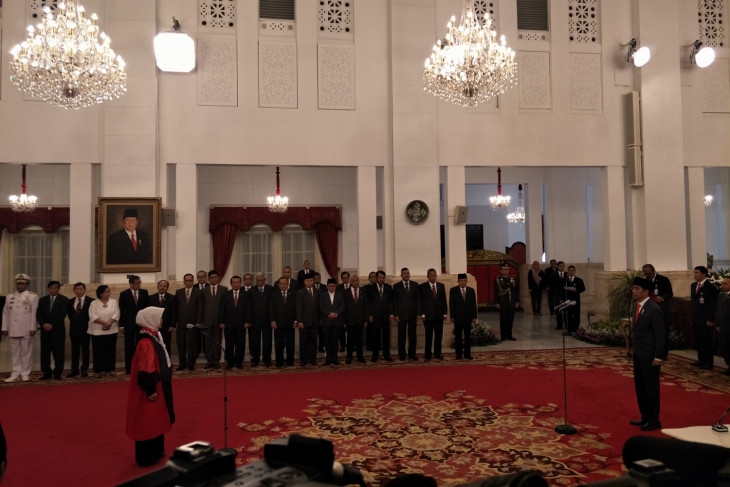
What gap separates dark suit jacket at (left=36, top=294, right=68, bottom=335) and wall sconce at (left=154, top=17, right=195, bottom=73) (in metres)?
4.52

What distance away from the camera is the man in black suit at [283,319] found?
29.6 ft

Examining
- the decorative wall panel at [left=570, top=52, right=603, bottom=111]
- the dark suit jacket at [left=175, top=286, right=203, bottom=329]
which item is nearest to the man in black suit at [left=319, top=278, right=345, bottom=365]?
the dark suit jacket at [left=175, top=286, right=203, bottom=329]

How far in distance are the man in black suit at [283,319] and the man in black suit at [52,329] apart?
3180 millimetres

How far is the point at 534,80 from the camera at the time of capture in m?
11.3

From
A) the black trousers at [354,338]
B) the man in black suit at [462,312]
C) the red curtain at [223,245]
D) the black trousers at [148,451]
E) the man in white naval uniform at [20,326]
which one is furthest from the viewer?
the red curtain at [223,245]

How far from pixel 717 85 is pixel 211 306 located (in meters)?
11.3

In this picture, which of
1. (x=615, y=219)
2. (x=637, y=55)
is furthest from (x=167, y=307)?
(x=637, y=55)

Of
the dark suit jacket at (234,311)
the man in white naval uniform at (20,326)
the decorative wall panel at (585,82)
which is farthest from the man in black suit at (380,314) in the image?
the decorative wall panel at (585,82)

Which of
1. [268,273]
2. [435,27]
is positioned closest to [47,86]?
[435,27]

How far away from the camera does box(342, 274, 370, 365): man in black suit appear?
9.30m

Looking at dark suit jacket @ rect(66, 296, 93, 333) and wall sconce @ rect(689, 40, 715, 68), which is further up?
wall sconce @ rect(689, 40, 715, 68)

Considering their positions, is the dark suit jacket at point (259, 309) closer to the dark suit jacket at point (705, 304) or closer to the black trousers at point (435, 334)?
the black trousers at point (435, 334)

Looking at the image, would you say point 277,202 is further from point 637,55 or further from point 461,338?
point 637,55

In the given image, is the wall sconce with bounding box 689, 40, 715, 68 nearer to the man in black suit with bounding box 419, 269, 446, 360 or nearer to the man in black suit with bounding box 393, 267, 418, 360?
the man in black suit with bounding box 419, 269, 446, 360
